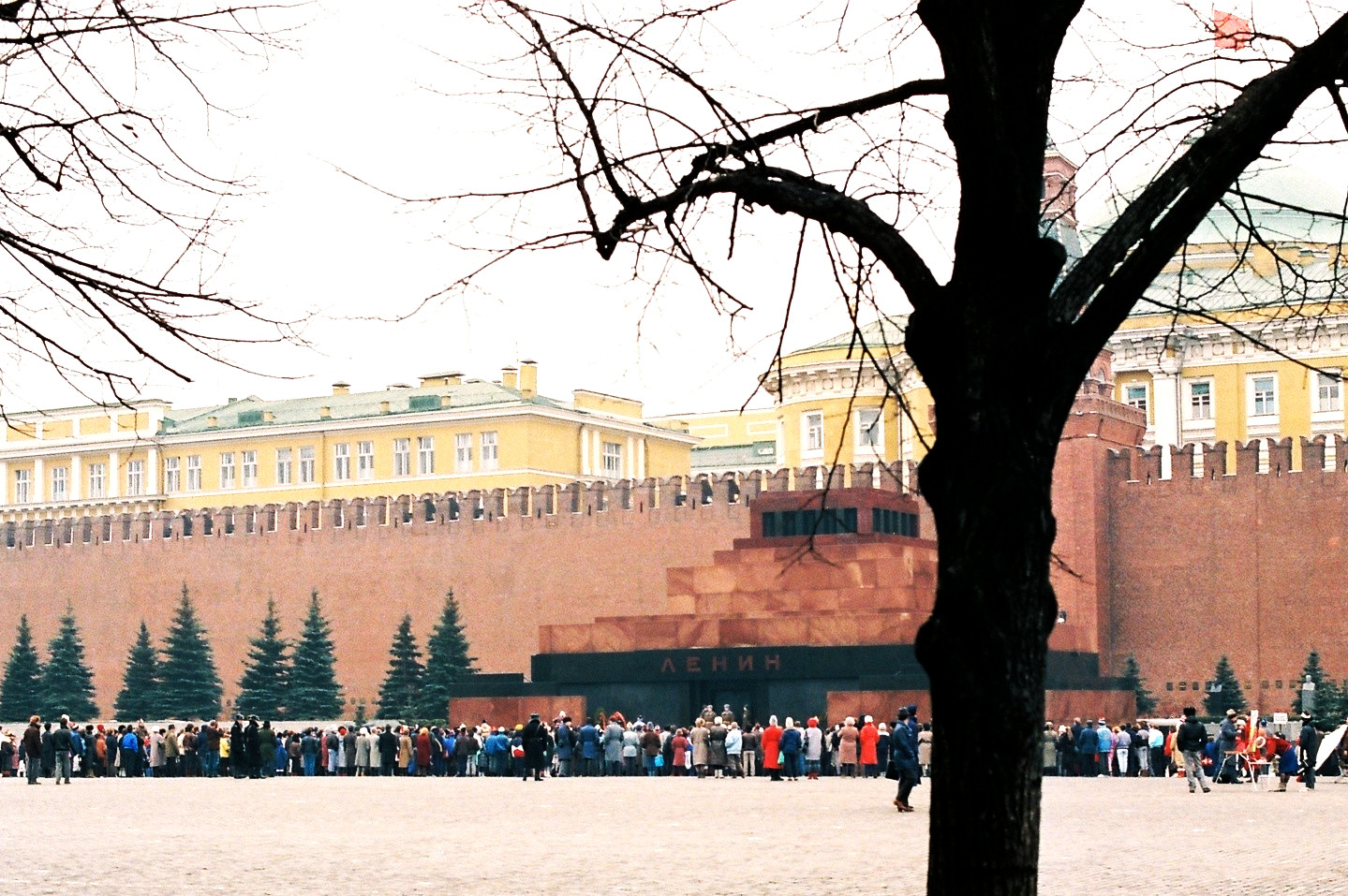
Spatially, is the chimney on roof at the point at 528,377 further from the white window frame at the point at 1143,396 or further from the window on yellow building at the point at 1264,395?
the window on yellow building at the point at 1264,395

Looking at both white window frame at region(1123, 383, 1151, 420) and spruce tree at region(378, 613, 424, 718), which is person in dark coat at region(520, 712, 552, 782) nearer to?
spruce tree at region(378, 613, 424, 718)

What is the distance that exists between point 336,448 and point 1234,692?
31179 mm

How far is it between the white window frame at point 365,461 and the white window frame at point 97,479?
8655 mm

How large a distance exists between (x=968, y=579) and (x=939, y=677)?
0.26m

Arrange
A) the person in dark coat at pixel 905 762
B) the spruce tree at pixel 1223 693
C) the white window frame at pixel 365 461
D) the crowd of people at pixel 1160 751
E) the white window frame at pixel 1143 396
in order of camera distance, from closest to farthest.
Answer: the person in dark coat at pixel 905 762 < the crowd of people at pixel 1160 751 < the spruce tree at pixel 1223 693 < the white window frame at pixel 1143 396 < the white window frame at pixel 365 461

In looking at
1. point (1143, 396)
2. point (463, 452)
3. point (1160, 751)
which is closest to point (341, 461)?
point (463, 452)

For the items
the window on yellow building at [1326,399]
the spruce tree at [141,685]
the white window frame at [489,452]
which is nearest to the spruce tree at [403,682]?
the spruce tree at [141,685]

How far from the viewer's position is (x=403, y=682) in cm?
4666

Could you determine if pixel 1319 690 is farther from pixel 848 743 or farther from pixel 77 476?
pixel 77 476

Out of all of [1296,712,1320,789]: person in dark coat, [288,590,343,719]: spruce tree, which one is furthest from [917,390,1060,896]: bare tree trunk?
[288,590,343,719]: spruce tree

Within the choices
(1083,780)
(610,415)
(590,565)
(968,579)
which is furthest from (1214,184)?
(610,415)

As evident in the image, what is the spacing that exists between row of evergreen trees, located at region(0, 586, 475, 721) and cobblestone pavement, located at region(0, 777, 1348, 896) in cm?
2240

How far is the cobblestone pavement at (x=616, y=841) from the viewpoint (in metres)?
11.4

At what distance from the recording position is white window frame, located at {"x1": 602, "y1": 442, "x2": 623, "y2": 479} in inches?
2630
